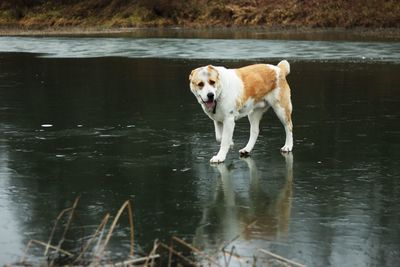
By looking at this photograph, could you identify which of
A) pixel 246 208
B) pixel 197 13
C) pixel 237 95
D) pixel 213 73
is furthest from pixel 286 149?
pixel 197 13

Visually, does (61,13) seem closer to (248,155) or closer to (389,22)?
(389,22)

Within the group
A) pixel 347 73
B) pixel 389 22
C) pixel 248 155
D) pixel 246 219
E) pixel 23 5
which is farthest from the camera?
pixel 23 5

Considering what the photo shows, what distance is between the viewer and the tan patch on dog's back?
10.1m

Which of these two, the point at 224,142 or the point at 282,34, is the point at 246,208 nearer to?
the point at 224,142

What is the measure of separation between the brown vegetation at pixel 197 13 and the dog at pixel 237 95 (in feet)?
121

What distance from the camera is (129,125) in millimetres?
12758

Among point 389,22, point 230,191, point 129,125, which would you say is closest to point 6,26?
point 389,22

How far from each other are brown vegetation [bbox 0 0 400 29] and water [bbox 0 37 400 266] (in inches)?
1165

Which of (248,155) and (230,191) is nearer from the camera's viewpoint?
(230,191)

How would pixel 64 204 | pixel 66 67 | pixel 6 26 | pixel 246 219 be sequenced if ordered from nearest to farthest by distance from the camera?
1. pixel 246 219
2. pixel 64 204
3. pixel 66 67
4. pixel 6 26

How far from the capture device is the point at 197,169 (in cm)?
940

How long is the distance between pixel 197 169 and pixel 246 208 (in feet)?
6.22

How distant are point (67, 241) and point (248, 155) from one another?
4253mm

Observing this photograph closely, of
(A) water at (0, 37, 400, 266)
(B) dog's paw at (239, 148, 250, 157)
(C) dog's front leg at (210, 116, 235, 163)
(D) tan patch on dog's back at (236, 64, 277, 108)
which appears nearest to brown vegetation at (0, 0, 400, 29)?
(A) water at (0, 37, 400, 266)
